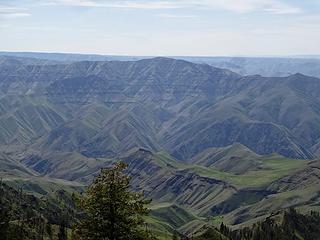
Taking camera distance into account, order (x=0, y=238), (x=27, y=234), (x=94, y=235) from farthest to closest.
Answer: (x=27, y=234) < (x=0, y=238) < (x=94, y=235)

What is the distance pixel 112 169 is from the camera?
31297 millimetres

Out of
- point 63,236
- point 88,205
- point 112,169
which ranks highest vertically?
point 112,169

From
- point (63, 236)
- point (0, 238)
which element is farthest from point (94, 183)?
point (63, 236)

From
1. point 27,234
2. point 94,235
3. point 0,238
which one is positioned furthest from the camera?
point 27,234

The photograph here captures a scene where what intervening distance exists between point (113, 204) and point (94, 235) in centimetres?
215

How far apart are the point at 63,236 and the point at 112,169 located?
136838 millimetres

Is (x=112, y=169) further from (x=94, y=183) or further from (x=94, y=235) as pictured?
(x=94, y=235)

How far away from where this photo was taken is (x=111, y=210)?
31016 mm

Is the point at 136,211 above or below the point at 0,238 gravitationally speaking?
above

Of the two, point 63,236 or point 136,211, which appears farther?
point 63,236

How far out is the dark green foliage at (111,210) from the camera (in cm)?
3062

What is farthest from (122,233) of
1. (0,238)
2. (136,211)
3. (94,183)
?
(0,238)

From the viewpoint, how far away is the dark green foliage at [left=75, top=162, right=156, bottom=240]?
30625 millimetres

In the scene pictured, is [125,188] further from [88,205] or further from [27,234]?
[27,234]
